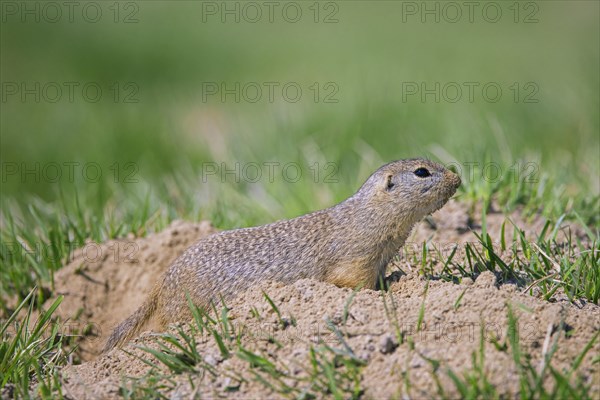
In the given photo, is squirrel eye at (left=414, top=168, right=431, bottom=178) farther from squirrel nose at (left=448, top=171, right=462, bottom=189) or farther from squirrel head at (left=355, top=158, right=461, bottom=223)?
squirrel nose at (left=448, top=171, right=462, bottom=189)

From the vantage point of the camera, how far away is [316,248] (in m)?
4.45

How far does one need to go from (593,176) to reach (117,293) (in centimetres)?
368

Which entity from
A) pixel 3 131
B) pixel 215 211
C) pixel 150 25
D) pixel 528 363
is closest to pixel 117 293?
pixel 215 211

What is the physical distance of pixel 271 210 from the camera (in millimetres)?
6355

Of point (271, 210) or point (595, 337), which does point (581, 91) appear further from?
point (595, 337)

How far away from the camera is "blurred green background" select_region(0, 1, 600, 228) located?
6.57m

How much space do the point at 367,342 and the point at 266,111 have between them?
633cm

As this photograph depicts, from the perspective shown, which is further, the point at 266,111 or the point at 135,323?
the point at 266,111

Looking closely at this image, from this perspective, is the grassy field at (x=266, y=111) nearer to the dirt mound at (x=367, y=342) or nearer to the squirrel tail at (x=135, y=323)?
the dirt mound at (x=367, y=342)

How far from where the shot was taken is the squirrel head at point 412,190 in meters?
4.51

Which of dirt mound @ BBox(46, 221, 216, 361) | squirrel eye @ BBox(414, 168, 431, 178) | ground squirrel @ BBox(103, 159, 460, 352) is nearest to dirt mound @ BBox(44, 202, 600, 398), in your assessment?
ground squirrel @ BBox(103, 159, 460, 352)

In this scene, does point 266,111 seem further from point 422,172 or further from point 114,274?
point 422,172

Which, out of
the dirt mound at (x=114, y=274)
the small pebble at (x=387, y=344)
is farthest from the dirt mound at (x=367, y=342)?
the dirt mound at (x=114, y=274)

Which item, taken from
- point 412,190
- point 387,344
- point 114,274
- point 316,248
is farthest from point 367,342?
point 114,274
